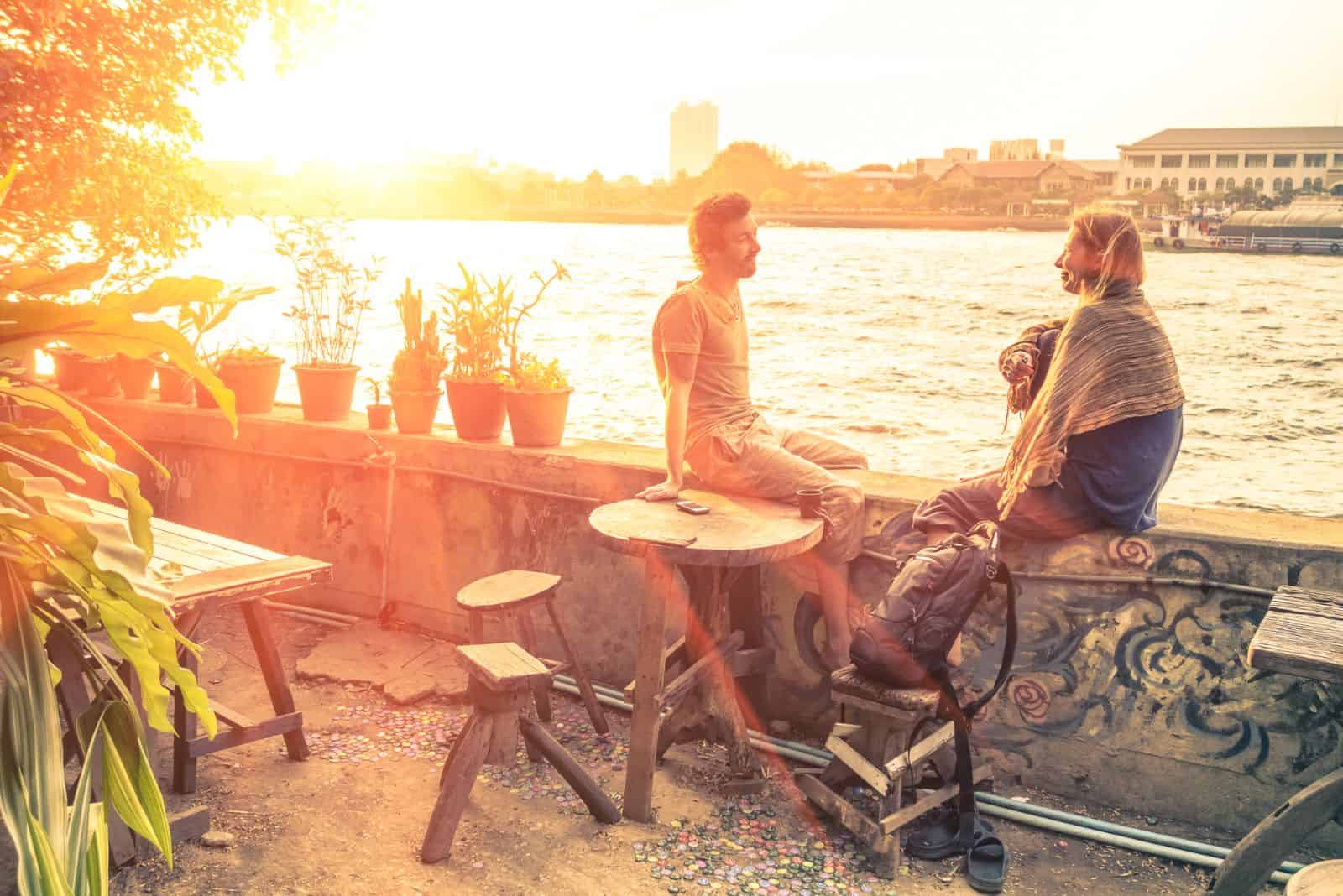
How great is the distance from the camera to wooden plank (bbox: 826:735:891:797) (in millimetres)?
3326

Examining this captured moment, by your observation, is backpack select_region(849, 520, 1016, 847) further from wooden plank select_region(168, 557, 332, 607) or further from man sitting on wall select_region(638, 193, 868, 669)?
wooden plank select_region(168, 557, 332, 607)

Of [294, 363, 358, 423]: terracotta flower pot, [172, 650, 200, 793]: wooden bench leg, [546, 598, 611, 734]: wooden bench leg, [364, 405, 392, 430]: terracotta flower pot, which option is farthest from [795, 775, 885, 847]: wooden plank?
[294, 363, 358, 423]: terracotta flower pot

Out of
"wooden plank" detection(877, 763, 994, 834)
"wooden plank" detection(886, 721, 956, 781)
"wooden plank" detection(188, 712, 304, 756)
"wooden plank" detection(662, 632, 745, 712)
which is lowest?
"wooden plank" detection(877, 763, 994, 834)

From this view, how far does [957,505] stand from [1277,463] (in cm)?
3521

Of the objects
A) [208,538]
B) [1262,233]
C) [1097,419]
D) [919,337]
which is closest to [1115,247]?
[1097,419]

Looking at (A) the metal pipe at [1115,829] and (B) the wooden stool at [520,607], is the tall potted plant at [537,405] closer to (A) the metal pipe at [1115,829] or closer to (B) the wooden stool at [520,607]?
(B) the wooden stool at [520,607]

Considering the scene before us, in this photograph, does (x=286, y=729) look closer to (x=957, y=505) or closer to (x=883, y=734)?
(x=883, y=734)

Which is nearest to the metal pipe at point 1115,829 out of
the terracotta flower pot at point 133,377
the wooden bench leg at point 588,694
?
the wooden bench leg at point 588,694

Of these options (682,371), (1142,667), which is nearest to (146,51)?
(682,371)

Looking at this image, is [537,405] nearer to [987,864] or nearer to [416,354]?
[416,354]

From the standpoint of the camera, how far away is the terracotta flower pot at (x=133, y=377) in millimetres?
5938

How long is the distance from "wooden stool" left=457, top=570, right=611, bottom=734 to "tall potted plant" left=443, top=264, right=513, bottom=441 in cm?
113

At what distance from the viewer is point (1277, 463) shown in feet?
114

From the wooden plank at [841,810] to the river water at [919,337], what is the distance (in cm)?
557
